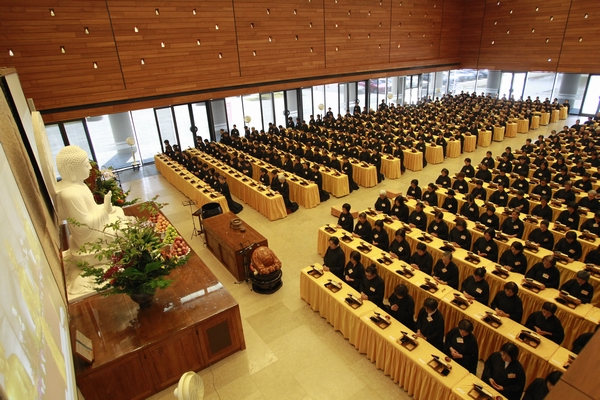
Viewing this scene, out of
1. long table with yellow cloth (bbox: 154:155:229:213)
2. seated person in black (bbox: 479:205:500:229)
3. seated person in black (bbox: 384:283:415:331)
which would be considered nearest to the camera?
seated person in black (bbox: 384:283:415:331)

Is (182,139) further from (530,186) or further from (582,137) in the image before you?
(582,137)

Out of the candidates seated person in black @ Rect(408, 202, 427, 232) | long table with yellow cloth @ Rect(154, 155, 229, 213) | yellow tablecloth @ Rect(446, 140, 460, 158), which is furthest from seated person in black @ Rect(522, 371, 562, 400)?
yellow tablecloth @ Rect(446, 140, 460, 158)

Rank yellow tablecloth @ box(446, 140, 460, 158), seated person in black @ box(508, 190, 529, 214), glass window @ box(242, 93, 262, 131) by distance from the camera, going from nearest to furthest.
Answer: seated person in black @ box(508, 190, 529, 214) < yellow tablecloth @ box(446, 140, 460, 158) < glass window @ box(242, 93, 262, 131)

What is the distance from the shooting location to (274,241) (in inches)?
412

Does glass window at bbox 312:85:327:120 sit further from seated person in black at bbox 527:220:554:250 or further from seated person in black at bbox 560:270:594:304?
seated person in black at bbox 560:270:594:304

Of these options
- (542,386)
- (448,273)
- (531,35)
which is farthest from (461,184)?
(531,35)

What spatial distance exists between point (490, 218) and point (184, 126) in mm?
16649

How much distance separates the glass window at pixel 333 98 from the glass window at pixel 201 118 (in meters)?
9.85

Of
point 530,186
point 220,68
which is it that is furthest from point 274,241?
point 220,68

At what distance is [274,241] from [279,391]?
16.6ft

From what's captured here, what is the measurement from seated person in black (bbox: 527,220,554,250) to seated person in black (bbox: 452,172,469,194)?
10.3ft

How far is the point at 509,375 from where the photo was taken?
4.85 meters

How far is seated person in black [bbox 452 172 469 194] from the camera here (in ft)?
37.0

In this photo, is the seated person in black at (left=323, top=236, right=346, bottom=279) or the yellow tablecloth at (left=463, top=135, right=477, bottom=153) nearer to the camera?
the seated person in black at (left=323, top=236, right=346, bottom=279)
